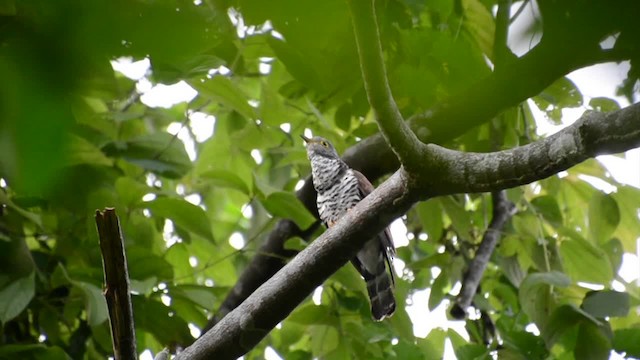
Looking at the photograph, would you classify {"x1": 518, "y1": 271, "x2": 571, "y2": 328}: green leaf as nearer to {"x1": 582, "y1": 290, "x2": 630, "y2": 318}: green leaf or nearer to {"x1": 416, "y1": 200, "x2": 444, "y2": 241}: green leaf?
{"x1": 582, "y1": 290, "x2": 630, "y2": 318}: green leaf

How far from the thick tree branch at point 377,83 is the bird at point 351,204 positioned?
1.32 meters

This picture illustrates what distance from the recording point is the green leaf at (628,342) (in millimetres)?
2566

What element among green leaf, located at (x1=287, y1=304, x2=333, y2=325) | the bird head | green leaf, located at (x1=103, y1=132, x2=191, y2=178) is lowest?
green leaf, located at (x1=287, y1=304, x2=333, y2=325)

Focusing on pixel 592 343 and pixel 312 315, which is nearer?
pixel 592 343

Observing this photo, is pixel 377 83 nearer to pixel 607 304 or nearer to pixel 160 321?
pixel 607 304

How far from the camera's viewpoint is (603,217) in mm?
2938

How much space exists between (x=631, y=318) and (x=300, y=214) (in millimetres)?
1394

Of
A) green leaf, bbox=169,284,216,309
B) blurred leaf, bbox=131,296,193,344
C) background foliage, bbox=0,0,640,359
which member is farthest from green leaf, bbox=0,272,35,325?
green leaf, bbox=169,284,216,309

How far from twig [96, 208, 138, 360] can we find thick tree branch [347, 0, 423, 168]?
1.89ft

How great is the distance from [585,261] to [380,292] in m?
0.77

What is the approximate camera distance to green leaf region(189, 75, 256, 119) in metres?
2.38

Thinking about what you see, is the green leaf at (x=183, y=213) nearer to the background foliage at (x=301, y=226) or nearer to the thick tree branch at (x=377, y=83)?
the background foliage at (x=301, y=226)

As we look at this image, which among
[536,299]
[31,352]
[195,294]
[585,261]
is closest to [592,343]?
[536,299]

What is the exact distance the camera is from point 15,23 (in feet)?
1.89
